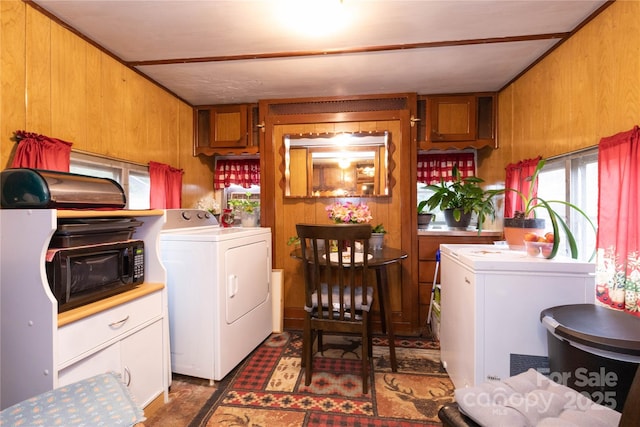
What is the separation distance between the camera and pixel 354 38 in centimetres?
209

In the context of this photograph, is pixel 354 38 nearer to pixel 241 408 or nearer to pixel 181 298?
pixel 181 298

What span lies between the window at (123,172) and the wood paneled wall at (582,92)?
127 inches

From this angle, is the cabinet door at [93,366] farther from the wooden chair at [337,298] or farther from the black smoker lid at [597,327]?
the black smoker lid at [597,327]

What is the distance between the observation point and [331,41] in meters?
2.13

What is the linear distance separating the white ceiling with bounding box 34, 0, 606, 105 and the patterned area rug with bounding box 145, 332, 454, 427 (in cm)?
232

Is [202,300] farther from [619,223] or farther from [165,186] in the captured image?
[619,223]

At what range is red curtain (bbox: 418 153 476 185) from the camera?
136 inches

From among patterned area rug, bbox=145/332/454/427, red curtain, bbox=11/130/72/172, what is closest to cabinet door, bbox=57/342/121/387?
patterned area rug, bbox=145/332/454/427

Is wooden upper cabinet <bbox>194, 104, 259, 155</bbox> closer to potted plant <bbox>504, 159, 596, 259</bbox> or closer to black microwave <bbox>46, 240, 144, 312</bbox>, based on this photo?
black microwave <bbox>46, 240, 144, 312</bbox>

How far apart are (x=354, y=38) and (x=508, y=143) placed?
176cm

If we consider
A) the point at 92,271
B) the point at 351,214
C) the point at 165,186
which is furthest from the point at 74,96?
the point at 351,214

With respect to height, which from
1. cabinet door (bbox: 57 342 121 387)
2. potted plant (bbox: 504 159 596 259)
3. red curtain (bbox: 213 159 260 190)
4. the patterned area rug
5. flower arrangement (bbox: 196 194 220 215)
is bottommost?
the patterned area rug

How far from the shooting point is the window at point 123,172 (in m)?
2.11

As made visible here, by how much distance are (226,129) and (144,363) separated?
2367 mm
